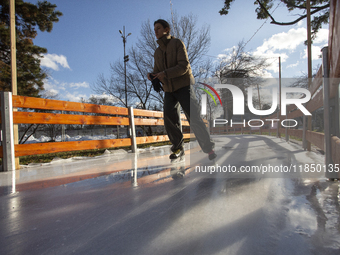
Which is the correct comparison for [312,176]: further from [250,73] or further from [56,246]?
[250,73]

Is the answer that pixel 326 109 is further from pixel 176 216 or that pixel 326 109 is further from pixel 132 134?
pixel 132 134

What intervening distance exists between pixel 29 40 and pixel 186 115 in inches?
469

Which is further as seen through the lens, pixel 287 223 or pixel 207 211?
pixel 207 211

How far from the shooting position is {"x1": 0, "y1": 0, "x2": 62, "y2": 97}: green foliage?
10.1 m

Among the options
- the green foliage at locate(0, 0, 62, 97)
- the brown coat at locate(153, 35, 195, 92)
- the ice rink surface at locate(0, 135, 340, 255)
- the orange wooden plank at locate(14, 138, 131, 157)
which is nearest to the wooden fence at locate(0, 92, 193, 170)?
the orange wooden plank at locate(14, 138, 131, 157)

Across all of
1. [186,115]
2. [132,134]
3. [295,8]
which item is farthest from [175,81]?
[295,8]

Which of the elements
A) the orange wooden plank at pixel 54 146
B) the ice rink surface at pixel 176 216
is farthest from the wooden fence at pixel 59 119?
the ice rink surface at pixel 176 216

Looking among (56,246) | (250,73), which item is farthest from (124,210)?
(250,73)

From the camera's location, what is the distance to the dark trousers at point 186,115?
93.8 inches

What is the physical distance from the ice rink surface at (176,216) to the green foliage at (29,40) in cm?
Result: 1112

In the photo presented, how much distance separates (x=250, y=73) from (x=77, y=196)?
18167 millimetres

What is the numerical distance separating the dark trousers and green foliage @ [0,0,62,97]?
10.4m

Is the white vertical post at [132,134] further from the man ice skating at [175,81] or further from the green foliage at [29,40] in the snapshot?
the green foliage at [29,40]

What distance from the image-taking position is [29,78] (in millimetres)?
10742
